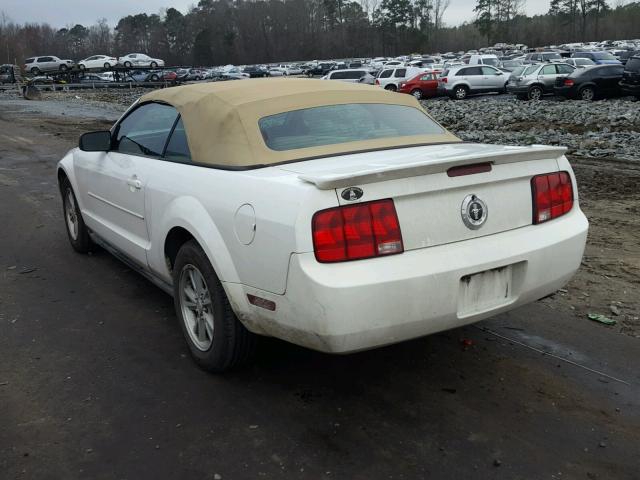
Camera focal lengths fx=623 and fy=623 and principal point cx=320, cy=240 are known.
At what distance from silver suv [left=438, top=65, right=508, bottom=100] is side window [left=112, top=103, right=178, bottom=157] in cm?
2673

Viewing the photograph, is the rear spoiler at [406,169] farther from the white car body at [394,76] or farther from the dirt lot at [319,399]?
the white car body at [394,76]

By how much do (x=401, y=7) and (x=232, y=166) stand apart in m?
131

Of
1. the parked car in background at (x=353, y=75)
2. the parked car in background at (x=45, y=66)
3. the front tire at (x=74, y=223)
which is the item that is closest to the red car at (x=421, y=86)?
the parked car in background at (x=353, y=75)

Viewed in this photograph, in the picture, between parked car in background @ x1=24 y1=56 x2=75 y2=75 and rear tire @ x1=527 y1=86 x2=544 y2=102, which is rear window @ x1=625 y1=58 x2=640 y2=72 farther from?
parked car in background @ x1=24 y1=56 x2=75 y2=75

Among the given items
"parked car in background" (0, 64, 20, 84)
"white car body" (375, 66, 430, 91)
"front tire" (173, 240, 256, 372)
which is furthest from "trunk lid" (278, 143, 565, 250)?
"parked car in background" (0, 64, 20, 84)

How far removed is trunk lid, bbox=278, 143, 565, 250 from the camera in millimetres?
2799

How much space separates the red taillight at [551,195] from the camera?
10.8ft

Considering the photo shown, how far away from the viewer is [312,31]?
137 metres

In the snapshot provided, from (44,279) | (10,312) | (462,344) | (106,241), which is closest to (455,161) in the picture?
(462,344)

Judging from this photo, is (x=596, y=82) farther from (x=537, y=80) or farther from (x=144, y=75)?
(x=144, y=75)

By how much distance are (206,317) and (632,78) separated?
70.3 ft

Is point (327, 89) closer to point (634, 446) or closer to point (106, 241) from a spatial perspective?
point (106, 241)

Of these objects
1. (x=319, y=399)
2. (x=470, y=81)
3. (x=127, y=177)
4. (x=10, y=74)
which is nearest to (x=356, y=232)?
(x=319, y=399)

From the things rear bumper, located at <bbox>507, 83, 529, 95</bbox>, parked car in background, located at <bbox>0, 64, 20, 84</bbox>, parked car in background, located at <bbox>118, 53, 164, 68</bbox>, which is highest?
parked car in background, located at <bbox>118, 53, 164, 68</bbox>
